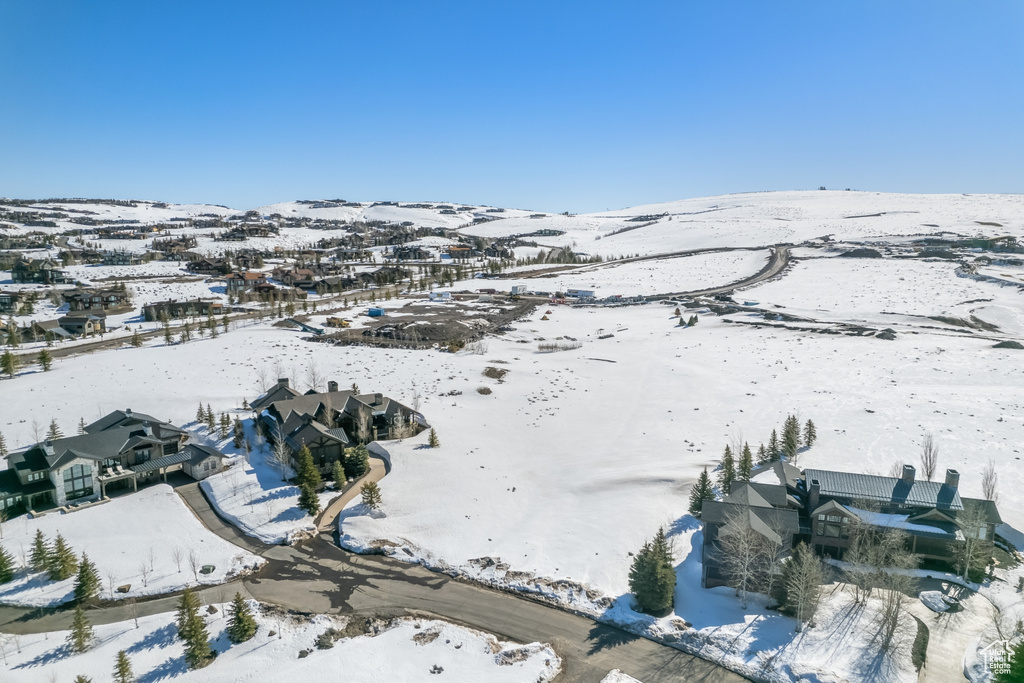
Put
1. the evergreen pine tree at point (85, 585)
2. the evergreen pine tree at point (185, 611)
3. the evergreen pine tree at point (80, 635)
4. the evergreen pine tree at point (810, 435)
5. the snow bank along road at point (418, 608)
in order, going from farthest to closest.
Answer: the evergreen pine tree at point (810, 435), the evergreen pine tree at point (85, 585), the snow bank along road at point (418, 608), the evergreen pine tree at point (80, 635), the evergreen pine tree at point (185, 611)

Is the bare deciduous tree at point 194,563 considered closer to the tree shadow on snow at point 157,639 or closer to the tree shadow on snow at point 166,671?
the tree shadow on snow at point 157,639

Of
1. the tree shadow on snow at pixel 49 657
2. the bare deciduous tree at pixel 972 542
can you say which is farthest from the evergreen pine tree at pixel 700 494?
the tree shadow on snow at pixel 49 657

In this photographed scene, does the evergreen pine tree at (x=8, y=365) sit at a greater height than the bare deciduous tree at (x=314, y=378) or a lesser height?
greater

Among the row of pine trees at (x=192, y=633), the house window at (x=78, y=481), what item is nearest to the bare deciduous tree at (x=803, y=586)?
the row of pine trees at (x=192, y=633)

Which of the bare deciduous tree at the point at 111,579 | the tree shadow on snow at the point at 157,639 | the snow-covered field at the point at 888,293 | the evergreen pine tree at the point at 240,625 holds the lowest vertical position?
the tree shadow on snow at the point at 157,639

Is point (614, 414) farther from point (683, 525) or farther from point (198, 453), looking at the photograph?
point (198, 453)

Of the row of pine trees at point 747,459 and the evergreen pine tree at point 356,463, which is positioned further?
the evergreen pine tree at point 356,463

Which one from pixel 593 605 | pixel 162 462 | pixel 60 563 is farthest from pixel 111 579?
pixel 593 605

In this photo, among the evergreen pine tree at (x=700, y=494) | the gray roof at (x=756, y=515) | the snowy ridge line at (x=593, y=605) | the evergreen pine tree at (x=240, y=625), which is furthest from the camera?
the evergreen pine tree at (x=700, y=494)

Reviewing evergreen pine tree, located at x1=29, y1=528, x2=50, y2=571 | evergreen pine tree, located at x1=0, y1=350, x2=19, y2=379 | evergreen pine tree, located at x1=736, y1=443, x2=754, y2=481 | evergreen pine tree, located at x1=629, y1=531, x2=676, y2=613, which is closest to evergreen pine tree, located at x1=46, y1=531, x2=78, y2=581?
evergreen pine tree, located at x1=29, y1=528, x2=50, y2=571
